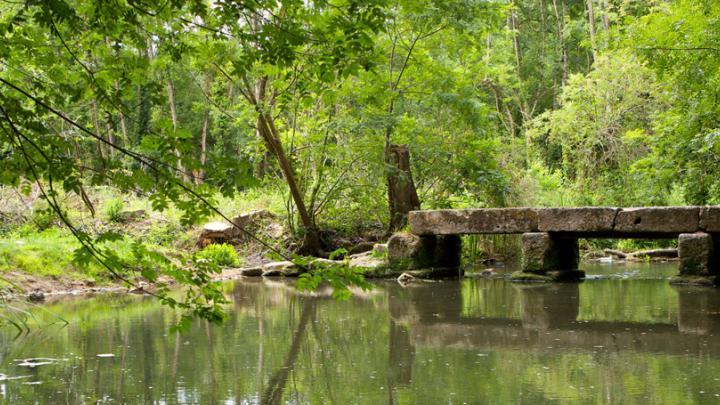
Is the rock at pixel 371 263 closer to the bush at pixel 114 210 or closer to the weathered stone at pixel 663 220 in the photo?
the weathered stone at pixel 663 220

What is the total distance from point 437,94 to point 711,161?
509 centimetres

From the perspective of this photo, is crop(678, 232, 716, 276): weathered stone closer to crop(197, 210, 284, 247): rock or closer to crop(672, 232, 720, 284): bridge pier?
crop(672, 232, 720, 284): bridge pier

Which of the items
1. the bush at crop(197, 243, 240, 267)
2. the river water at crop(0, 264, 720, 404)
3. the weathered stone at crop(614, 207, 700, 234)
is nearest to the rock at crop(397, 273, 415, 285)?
the river water at crop(0, 264, 720, 404)

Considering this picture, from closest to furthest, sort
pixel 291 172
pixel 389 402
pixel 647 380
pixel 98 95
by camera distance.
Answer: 1. pixel 98 95
2. pixel 389 402
3. pixel 647 380
4. pixel 291 172

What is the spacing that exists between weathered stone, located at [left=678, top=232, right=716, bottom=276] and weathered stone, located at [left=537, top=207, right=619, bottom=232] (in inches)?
41.4

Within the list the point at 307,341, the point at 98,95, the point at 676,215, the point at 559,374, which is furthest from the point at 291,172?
the point at 98,95

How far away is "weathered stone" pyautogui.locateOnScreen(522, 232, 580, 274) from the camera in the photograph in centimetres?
1375

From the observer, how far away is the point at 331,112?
18156mm

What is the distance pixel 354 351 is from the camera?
7.42 m

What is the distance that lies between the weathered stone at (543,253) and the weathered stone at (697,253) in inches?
78.2

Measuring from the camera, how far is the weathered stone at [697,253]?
40.8 feet

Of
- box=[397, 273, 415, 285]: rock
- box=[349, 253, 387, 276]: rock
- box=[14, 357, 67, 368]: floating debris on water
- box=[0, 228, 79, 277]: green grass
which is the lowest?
box=[14, 357, 67, 368]: floating debris on water

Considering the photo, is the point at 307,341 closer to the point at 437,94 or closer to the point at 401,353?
the point at 401,353

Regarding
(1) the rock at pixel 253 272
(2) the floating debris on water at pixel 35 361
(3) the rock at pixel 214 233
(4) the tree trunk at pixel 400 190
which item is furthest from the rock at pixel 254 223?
(2) the floating debris on water at pixel 35 361
